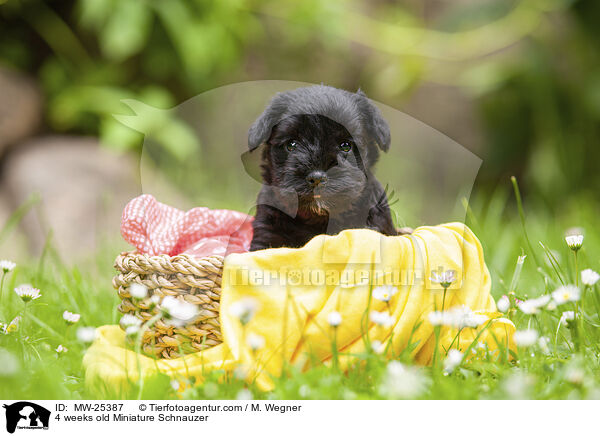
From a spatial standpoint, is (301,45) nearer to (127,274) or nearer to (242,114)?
(242,114)

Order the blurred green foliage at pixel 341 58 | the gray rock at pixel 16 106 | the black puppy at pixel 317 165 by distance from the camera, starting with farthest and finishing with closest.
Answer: the gray rock at pixel 16 106 → the blurred green foliage at pixel 341 58 → the black puppy at pixel 317 165

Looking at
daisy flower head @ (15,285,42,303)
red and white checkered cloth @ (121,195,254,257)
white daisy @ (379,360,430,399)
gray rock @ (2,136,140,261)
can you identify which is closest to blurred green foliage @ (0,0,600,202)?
gray rock @ (2,136,140,261)

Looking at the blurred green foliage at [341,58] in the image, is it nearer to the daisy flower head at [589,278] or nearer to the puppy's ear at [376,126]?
the puppy's ear at [376,126]

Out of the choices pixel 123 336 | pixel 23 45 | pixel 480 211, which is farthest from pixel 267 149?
pixel 23 45

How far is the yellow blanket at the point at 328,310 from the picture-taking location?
1.72 meters

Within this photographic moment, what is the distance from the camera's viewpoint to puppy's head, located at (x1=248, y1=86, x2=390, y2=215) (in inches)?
77.3

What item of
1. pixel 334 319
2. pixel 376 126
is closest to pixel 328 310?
pixel 334 319

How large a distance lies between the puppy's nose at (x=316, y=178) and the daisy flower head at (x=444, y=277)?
48 centimetres

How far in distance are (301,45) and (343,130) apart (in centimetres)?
325

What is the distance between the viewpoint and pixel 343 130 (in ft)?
6.61

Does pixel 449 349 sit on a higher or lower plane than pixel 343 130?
lower

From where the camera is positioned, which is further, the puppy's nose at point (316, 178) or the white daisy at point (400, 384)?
the puppy's nose at point (316, 178)
